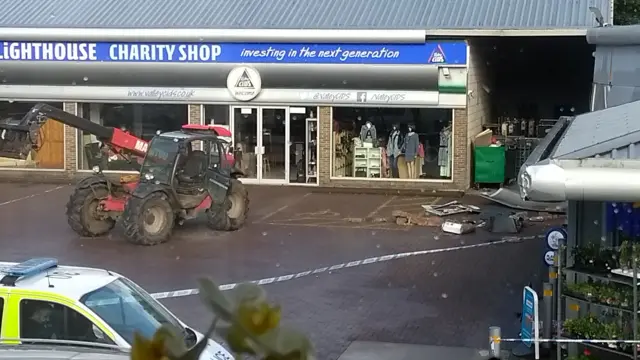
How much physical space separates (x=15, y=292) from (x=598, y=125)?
6395 mm

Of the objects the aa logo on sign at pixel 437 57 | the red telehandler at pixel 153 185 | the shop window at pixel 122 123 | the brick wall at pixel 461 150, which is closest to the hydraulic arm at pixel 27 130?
the red telehandler at pixel 153 185

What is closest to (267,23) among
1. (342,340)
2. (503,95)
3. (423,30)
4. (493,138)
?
(423,30)

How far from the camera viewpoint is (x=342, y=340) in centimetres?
1195

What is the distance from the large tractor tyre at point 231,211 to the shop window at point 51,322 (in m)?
12.1

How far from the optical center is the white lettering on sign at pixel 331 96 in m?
26.7

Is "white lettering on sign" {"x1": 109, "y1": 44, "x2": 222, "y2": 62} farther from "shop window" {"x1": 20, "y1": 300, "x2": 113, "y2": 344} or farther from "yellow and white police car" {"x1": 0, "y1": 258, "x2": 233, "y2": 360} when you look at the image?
"shop window" {"x1": 20, "y1": 300, "x2": 113, "y2": 344}

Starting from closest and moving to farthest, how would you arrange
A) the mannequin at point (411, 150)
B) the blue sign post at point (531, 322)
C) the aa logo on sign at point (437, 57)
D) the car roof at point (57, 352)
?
the car roof at point (57, 352) < the blue sign post at point (531, 322) < the aa logo on sign at point (437, 57) < the mannequin at point (411, 150)

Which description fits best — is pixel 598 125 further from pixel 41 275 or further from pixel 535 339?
pixel 41 275

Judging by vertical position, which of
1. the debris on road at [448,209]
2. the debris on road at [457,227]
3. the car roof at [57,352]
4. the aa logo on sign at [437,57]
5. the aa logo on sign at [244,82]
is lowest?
the debris on road at [457,227]

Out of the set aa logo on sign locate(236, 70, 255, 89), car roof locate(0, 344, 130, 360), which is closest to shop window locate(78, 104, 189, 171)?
aa logo on sign locate(236, 70, 255, 89)

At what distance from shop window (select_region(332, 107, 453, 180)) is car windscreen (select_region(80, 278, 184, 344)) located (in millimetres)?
18728

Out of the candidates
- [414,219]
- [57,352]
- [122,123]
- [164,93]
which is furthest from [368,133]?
[57,352]

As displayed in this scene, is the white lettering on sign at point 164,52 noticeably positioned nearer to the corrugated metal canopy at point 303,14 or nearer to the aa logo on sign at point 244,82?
the corrugated metal canopy at point 303,14

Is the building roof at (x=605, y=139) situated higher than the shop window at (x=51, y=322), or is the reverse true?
the building roof at (x=605, y=139)
